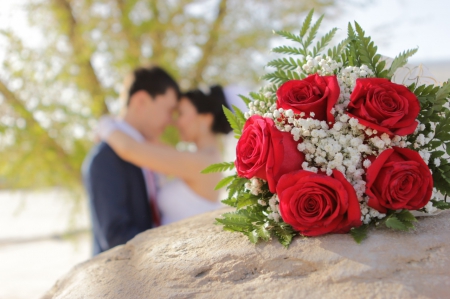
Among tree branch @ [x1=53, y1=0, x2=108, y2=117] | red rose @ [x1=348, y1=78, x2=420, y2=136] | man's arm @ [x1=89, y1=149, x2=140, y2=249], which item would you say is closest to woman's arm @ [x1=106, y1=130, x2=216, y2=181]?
man's arm @ [x1=89, y1=149, x2=140, y2=249]

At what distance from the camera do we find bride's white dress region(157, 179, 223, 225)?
3.20m

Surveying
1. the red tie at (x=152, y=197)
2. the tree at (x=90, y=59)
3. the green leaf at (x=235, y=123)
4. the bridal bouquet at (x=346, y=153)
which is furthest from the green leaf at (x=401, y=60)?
the tree at (x=90, y=59)

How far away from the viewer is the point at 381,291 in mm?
1008

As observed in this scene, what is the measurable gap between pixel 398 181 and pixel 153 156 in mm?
2162

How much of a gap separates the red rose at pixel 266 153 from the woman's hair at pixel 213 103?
91.6 inches

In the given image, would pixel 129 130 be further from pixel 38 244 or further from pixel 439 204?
pixel 38 244

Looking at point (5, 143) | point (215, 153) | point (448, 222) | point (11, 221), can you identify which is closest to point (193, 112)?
point (215, 153)

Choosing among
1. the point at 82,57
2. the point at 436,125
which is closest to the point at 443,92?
the point at 436,125

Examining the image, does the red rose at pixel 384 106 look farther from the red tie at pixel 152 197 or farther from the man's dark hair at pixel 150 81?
the man's dark hair at pixel 150 81

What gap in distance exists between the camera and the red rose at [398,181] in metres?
1.11

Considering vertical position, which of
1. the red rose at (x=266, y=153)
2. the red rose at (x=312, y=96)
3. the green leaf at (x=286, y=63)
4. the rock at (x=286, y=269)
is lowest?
the rock at (x=286, y=269)

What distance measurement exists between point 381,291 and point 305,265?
0.68ft

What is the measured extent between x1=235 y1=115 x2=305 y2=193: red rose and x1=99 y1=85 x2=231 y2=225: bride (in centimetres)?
191

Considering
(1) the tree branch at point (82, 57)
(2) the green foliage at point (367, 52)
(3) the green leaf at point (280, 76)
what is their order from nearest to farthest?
(2) the green foliage at point (367, 52)
(3) the green leaf at point (280, 76)
(1) the tree branch at point (82, 57)
